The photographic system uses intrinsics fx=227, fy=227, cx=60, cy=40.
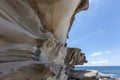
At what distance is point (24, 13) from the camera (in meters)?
1.53

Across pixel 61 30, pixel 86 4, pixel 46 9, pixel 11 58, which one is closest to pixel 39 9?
pixel 46 9

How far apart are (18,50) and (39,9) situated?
527mm

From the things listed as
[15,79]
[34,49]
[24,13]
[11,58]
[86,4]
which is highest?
[86,4]

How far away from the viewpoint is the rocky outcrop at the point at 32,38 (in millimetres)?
1126

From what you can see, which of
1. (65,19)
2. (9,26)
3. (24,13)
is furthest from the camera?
(65,19)

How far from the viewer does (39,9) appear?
1.69 meters

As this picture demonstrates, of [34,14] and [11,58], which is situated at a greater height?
[34,14]

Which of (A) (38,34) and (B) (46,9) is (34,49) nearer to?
(A) (38,34)

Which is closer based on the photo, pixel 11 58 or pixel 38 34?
pixel 11 58

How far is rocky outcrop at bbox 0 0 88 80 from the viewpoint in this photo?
3.69 ft

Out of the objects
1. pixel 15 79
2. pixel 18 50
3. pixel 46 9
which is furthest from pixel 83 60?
pixel 15 79

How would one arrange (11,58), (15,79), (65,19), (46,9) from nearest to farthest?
(15,79) → (11,58) → (46,9) → (65,19)

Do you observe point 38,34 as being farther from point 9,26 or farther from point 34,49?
point 9,26

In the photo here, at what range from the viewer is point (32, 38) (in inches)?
54.9
